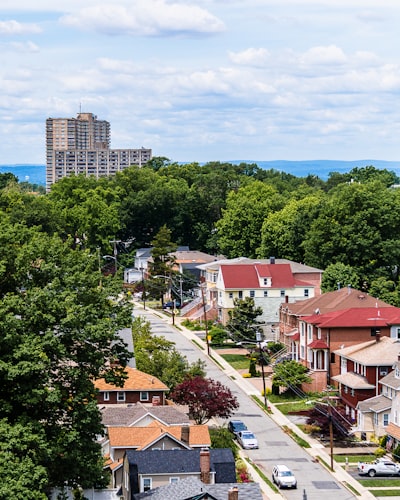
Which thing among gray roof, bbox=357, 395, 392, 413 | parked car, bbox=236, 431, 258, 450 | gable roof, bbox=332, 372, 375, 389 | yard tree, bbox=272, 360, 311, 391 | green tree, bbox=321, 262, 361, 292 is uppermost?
green tree, bbox=321, 262, 361, 292

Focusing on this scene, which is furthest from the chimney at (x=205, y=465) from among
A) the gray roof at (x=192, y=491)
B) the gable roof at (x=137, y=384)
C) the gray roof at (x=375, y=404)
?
the gray roof at (x=375, y=404)

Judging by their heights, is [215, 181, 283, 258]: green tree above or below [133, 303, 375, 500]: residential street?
above

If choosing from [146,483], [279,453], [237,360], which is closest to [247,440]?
[279,453]

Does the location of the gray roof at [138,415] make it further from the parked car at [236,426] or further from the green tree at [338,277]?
the green tree at [338,277]

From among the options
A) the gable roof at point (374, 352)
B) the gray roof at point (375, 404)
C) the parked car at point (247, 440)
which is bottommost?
the parked car at point (247, 440)

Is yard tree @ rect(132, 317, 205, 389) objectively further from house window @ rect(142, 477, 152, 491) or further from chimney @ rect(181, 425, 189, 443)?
house window @ rect(142, 477, 152, 491)

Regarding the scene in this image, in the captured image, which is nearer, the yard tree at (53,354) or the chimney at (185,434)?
the yard tree at (53,354)

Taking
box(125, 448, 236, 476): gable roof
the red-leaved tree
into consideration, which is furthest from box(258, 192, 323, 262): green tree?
box(125, 448, 236, 476): gable roof
